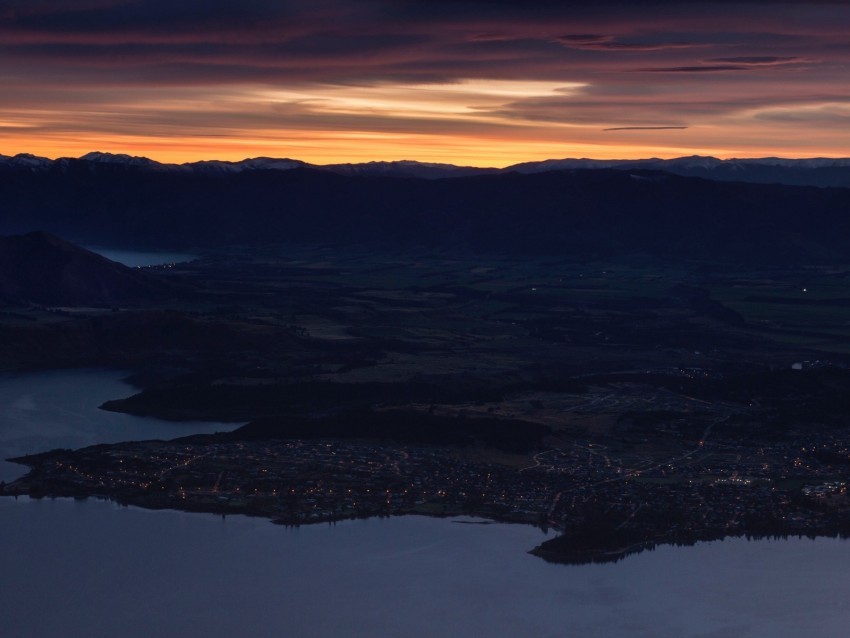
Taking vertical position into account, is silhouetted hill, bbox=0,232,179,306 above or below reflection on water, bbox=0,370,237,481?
above

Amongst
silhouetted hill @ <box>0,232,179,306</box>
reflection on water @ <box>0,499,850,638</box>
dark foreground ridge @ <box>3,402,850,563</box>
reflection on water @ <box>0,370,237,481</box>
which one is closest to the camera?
reflection on water @ <box>0,499,850,638</box>

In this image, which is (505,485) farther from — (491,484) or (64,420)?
(64,420)

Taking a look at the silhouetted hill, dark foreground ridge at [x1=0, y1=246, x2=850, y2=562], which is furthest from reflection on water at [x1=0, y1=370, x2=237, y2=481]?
the silhouetted hill

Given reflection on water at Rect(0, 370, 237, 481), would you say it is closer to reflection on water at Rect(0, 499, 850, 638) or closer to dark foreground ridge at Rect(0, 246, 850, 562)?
dark foreground ridge at Rect(0, 246, 850, 562)

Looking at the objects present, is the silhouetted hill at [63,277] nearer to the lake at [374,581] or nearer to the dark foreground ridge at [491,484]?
the dark foreground ridge at [491,484]

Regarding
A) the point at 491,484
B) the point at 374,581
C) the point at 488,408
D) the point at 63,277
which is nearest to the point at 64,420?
the point at 488,408

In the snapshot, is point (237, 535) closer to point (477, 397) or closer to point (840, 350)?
point (477, 397)
